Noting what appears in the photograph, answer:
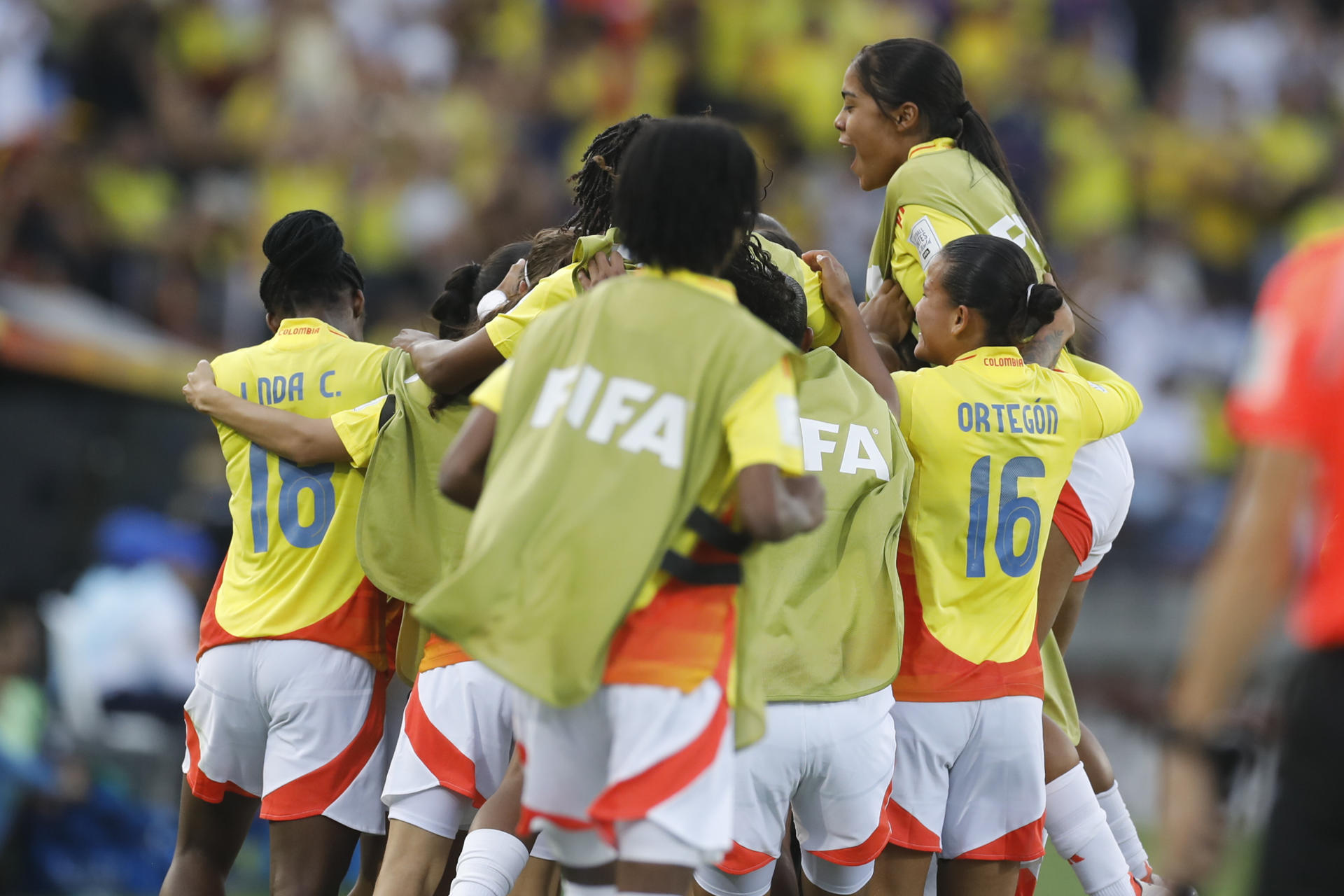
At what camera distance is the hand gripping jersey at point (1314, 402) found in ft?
8.13

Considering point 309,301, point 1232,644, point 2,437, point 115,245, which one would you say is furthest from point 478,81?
point 1232,644

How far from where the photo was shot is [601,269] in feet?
13.5

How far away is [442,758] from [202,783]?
2.93 ft

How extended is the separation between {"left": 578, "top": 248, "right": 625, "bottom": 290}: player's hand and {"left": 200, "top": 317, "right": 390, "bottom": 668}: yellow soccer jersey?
3.00 ft

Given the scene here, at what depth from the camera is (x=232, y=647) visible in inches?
182

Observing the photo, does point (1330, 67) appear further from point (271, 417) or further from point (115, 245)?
point (271, 417)

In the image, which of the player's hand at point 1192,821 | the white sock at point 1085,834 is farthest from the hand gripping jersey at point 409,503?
the player's hand at point 1192,821

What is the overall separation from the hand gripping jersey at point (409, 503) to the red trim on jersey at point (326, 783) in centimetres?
32

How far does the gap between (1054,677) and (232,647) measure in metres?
2.56

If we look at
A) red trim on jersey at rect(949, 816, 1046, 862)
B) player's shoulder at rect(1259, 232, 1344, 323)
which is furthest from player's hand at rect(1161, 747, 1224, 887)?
red trim on jersey at rect(949, 816, 1046, 862)

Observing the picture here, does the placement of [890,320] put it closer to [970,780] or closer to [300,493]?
[970,780]

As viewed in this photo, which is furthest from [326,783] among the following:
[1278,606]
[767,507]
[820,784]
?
[1278,606]

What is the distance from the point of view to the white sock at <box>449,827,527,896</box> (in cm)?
411

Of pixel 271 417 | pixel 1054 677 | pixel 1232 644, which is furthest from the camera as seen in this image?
pixel 1054 677
